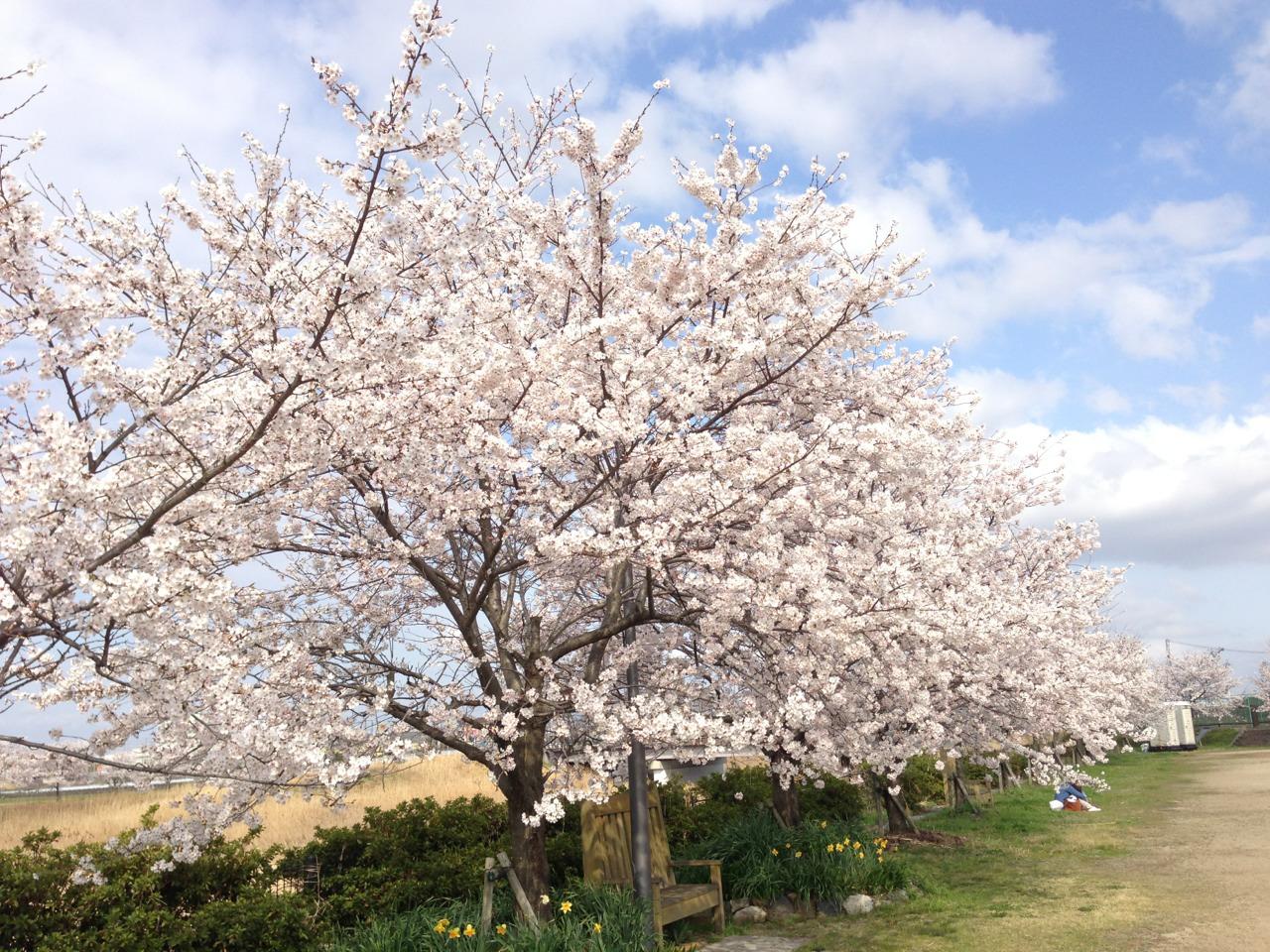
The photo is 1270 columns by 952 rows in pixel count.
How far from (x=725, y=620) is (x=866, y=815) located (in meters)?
12.3

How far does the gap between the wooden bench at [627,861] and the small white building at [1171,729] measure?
45700 mm

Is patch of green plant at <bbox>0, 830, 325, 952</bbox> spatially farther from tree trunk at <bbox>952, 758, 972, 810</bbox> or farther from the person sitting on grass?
the person sitting on grass

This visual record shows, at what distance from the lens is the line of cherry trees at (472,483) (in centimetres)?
491

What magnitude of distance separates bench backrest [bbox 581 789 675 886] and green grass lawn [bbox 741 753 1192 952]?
1.52 metres

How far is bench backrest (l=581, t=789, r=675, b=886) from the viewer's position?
9.46 m

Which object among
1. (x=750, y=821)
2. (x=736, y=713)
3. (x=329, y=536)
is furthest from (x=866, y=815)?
(x=329, y=536)

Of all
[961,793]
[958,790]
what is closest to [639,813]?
[961,793]

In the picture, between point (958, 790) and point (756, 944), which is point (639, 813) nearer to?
point (756, 944)

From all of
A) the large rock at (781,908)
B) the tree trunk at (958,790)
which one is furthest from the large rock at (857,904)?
the tree trunk at (958,790)

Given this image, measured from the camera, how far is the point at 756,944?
371 inches

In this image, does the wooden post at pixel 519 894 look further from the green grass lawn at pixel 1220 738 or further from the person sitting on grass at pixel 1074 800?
the green grass lawn at pixel 1220 738

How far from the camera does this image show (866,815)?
18297 millimetres

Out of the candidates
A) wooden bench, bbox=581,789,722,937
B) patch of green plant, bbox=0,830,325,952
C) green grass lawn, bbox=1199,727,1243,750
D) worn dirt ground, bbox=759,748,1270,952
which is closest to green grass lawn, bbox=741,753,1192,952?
worn dirt ground, bbox=759,748,1270,952

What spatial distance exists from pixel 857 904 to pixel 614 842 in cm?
314
